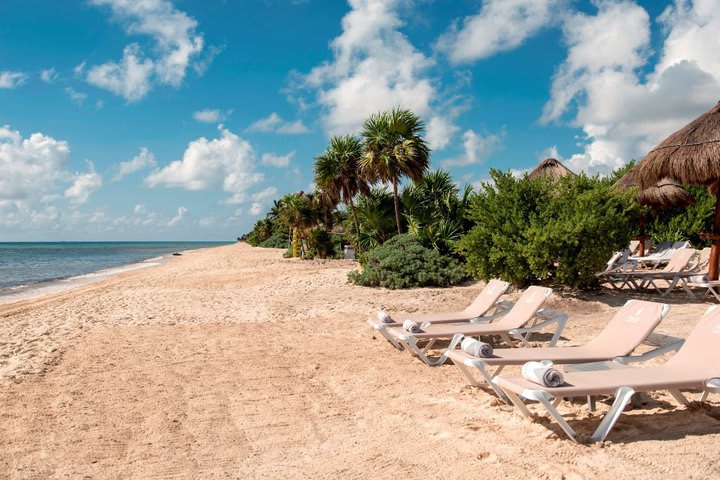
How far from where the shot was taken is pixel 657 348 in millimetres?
4758

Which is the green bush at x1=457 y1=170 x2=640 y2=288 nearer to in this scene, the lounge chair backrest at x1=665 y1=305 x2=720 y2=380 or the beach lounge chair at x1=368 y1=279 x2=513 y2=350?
the beach lounge chair at x1=368 y1=279 x2=513 y2=350

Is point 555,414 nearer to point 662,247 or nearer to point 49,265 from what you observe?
point 662,247

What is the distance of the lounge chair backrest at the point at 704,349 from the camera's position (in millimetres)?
4027

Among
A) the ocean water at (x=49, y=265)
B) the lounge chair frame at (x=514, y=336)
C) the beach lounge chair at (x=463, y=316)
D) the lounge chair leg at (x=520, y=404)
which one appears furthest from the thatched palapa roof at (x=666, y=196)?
the ocean water at (x=49, y=265)

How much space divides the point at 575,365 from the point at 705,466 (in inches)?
61.7

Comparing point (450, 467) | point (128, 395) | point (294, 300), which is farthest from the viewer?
point (294, 300)

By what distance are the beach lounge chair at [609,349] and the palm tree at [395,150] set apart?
12535 millimetres

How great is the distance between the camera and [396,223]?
61.2 ft

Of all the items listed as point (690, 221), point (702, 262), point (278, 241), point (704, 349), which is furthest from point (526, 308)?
point (278, 241)

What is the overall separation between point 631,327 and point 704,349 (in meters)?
0.77

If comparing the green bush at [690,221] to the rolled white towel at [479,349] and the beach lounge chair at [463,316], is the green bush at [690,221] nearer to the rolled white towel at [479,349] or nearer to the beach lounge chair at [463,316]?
the beach lounge chair at [463,316]

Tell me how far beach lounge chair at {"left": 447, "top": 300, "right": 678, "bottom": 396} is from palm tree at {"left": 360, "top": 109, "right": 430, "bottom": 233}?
1253cm

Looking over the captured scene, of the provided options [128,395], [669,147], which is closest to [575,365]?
[128,395]

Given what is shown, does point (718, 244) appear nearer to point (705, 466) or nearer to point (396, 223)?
point (705, 466)
